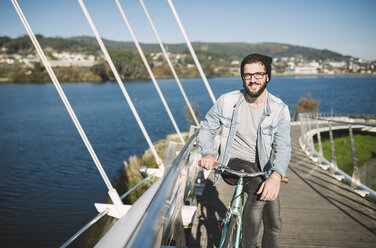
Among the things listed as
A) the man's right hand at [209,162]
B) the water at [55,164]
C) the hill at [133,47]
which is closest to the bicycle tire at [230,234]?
the man's right hand at [209,162]

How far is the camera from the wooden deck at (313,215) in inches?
128

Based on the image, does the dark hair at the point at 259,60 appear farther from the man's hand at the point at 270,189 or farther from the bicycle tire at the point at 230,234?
the bicycle tire at the point at 230,234

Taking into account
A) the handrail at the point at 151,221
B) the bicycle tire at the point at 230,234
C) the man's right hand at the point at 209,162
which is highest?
the handrail at the point at 151,221

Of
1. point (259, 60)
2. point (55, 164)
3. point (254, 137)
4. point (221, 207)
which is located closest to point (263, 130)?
point (254, 137)

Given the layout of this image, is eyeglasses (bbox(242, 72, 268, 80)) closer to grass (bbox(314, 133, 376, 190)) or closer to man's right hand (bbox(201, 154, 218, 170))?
man's right hand (bbox(201, 154, 218, 170))

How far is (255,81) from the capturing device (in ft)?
6.51

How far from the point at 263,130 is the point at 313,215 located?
2.67m

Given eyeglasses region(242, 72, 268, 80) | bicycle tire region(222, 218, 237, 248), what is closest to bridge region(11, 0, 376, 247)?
bicycle tire region(222, 218, 237, 248)

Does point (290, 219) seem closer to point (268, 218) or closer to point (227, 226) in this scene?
point (268, 218)

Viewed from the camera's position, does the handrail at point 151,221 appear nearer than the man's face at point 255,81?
Yes

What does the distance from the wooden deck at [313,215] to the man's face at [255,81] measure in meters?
1.94

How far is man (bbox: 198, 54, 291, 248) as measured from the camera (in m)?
1.98

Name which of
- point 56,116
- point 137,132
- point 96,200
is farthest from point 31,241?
point 56,116

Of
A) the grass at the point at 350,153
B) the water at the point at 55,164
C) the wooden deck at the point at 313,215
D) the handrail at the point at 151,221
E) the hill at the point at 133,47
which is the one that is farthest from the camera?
the hill at the point at 133,47
